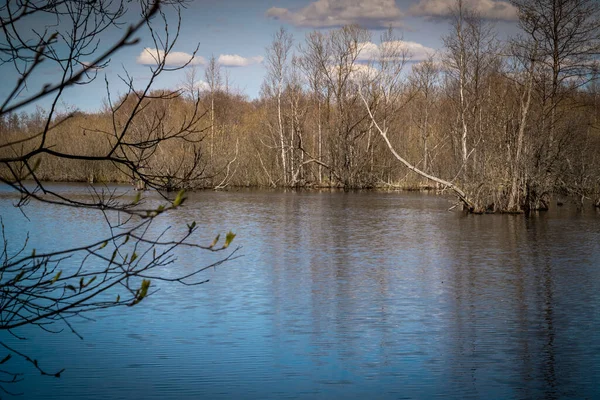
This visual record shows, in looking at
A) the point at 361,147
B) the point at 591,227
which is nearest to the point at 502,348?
the point at 591,227

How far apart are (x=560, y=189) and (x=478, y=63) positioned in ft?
20.8

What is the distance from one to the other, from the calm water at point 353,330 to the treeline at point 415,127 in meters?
8.68

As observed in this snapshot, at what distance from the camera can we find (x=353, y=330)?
27.7ft

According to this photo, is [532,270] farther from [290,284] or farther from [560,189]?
[560,189]

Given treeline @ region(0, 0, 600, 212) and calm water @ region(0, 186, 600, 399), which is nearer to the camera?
calm water @ region(0, 186, 600, 399)

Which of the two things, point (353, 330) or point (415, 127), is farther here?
point (415, 127)

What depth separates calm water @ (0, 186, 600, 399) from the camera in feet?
21.3

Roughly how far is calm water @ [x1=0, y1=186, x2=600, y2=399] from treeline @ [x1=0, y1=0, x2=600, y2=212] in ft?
28.5

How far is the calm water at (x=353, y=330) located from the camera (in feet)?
21.3

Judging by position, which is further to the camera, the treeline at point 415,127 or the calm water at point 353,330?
the treeline at point 415,127

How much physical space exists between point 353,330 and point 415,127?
145 feet

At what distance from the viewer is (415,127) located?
51375 millimetres

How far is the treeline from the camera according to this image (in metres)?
24.6

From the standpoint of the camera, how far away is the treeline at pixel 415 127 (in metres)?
24.6
